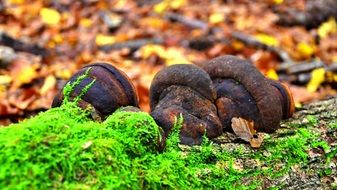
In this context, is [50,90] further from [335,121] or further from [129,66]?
[335,121]

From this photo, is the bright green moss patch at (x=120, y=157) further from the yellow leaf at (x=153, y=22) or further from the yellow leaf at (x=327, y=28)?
the yellow leaf at (x=153, y=22)

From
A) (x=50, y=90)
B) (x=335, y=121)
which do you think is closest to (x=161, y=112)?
(x=335, y=121)

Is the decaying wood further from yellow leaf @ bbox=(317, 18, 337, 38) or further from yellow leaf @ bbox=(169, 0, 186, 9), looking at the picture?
yellow leaf @ bbox=(169, 0, 186, 9)

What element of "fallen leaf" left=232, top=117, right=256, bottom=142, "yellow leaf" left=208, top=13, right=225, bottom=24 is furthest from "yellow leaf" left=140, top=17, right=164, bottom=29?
"fallen leaf" left=232, top=117, right=256, bottom=142

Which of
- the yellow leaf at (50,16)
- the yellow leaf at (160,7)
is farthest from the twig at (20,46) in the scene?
the yellow leaf at (160,7)

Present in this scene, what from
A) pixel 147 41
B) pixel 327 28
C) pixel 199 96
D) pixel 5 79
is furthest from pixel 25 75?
pixel 327 28

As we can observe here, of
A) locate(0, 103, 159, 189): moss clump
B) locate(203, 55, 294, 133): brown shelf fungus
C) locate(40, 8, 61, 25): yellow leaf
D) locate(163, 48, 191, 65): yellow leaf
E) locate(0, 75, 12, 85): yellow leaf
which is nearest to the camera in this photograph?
locate(0, 103, 159, 189): moss clump
